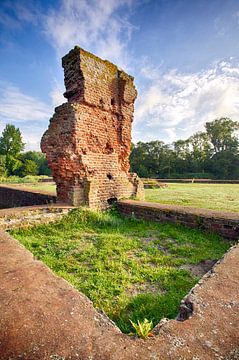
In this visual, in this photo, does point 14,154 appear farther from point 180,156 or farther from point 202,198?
point 202,198

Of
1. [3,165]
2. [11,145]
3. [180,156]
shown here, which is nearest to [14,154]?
[11,145]

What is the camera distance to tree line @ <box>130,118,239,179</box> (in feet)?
134

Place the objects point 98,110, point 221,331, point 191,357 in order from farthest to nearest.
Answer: point 98,110 → point 221,331 → point 191,357

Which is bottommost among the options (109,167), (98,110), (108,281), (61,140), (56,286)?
(108,281)

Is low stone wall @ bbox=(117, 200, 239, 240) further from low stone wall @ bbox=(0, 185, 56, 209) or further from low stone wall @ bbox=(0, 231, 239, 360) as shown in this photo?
low stone wall @ bbox=(0, 185, 56, 209)

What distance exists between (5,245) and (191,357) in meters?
2.53

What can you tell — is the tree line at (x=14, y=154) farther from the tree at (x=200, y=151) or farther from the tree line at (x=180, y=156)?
the tree at (x=200, y=151)

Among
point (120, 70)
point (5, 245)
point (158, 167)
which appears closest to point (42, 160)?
point (158, 167)

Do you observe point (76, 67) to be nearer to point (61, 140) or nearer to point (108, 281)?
point (61, 140)

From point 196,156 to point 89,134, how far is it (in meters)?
44.4

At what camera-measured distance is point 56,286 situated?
1850mm

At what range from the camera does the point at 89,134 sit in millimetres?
6449

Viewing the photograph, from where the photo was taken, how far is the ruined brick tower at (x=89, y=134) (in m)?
6.11

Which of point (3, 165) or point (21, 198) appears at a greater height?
point (3, 165)
